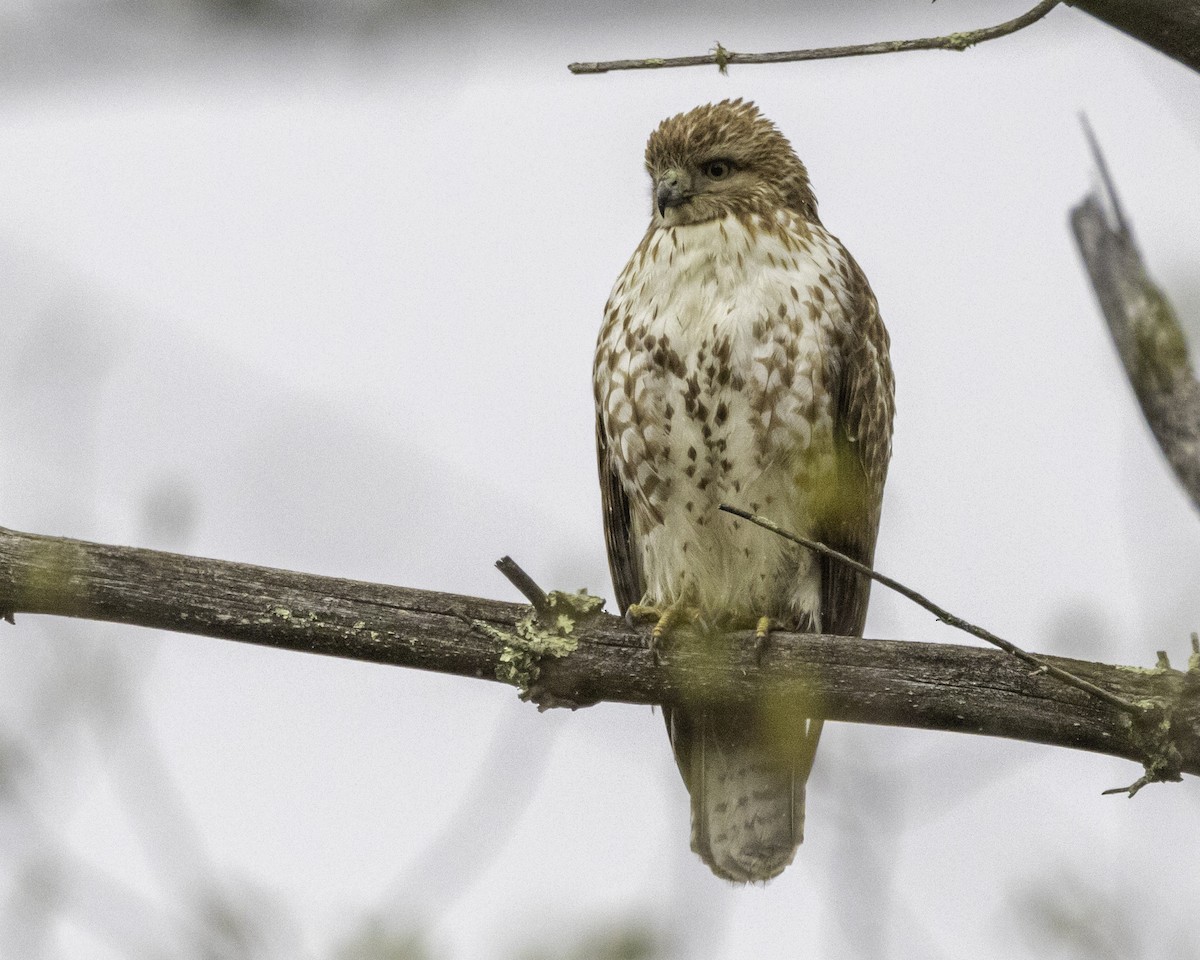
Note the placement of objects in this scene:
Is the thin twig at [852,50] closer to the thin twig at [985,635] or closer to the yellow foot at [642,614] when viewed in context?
the thin twig at [985,635]

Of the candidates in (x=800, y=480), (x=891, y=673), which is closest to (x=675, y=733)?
(x=800, y=480)

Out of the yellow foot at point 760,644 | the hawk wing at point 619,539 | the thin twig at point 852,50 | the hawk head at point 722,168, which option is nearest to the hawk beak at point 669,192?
the hawk head at point 722,168

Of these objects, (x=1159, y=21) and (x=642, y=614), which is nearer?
(x=1159, y=21)

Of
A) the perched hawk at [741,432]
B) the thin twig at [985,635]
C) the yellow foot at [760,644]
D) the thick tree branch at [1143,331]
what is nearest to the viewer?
the thin twig at [985,635]

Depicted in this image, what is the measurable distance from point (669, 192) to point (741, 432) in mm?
1001

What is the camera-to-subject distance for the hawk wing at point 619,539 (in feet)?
17.2

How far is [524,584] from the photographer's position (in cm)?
360

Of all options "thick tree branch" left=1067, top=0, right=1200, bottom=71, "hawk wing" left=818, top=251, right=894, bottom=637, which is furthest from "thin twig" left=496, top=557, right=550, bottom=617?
"thick tree branch" left=1067, top=0, right=1200, bottom=71

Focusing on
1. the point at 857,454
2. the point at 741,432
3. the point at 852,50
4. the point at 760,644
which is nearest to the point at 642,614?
the point at 760,644

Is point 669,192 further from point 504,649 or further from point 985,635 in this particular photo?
point 985,635

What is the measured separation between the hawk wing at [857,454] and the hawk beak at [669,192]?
631 millimetres

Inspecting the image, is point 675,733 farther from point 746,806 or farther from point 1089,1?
point 1089,1

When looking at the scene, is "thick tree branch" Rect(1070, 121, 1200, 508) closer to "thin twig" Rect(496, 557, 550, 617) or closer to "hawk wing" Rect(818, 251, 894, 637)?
"hawk wing" Rect(818, 251, 894, 637)

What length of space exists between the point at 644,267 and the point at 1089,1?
314 cm
